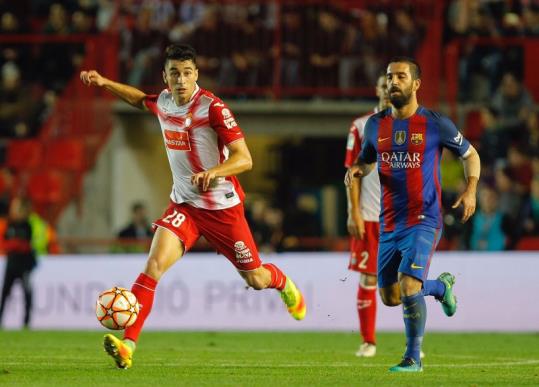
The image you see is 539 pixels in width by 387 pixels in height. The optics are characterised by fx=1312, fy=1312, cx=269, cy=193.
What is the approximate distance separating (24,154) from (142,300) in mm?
11423

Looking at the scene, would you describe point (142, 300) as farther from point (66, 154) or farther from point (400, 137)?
point (66, 154)

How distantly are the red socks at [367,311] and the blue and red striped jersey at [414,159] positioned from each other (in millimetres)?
2236

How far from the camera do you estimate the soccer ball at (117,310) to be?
30.6ft

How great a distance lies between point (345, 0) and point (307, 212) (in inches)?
167

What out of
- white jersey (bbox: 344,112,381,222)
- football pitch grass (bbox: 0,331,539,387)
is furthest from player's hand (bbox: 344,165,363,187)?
white jersey (bbox: 344,112,381,222)

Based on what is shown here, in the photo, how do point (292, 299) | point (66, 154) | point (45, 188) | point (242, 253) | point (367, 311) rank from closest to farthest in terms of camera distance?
1. point (242, 253)
2. point (292, 299)
3. point (367, 311)
4. point (45, 188)
5. point (66, 154)

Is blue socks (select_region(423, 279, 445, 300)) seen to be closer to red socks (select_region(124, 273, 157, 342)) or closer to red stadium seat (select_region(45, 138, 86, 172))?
red socks (select_region(124, 273, 157, 342))

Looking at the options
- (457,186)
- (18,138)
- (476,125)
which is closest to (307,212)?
(457,186)

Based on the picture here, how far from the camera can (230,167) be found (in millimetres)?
9383

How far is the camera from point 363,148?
979cm

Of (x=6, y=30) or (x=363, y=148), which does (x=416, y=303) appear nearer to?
(x=363, y=148)

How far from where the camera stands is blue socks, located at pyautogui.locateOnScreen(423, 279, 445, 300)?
967 cm

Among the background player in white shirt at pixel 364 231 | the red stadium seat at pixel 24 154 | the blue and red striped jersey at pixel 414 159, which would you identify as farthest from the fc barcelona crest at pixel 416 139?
the red stadium seat at pixel 24 154

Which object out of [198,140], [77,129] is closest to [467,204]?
[198,140]
